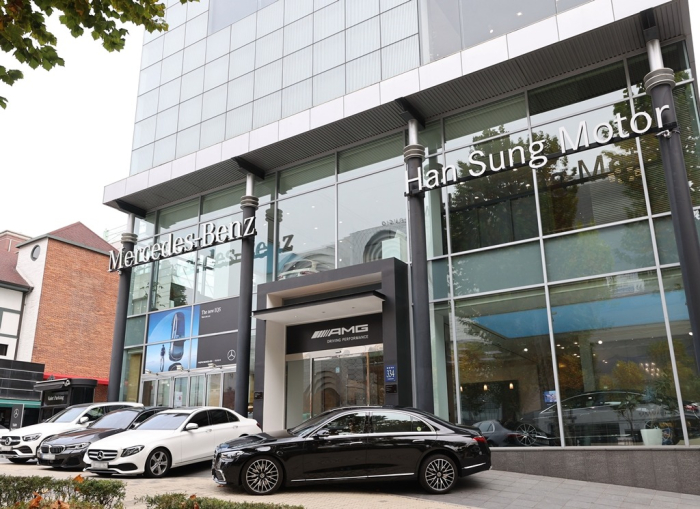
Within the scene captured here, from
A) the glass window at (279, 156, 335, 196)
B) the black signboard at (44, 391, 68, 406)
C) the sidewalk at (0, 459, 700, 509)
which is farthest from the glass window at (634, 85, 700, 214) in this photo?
the black signboard at (44, 391, 68, 406)

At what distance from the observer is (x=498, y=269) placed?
1502 cm

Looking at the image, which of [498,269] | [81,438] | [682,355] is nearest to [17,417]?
[81,438]

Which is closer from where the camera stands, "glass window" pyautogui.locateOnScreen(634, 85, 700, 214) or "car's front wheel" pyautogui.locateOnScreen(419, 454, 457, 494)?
"car's front wheel" pyautogui.locateOnScreen(419, 454, 457, 494)

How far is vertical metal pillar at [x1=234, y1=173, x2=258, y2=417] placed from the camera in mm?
17953

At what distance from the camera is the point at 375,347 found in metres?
16.6

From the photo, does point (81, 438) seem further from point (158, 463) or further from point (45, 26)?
point (45, 26)

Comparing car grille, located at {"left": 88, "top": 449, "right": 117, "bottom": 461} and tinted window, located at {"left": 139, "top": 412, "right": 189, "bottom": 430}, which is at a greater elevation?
tinted window, located at {"left": 139, "top": 412, "right": 189, "bottom": 430}

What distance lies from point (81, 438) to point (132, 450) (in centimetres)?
220

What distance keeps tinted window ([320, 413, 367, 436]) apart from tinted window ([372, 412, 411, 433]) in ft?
0.71

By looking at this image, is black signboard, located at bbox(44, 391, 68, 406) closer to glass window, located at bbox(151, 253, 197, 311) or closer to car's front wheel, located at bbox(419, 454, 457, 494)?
glass window, located at bbox(151, 253, 197, 311)

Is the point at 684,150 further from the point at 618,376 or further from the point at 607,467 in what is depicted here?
the point at 607,467

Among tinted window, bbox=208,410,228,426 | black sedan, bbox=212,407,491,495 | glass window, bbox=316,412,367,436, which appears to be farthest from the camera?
tinted window, bbox=208,410,228,426

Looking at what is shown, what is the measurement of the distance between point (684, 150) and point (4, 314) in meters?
33.9

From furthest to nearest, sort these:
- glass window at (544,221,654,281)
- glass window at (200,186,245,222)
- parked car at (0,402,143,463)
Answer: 1. glass window at (200,186,245,222)
2. parked car at (0,402,143,463)
3. glass window at (544,221,654,281)
